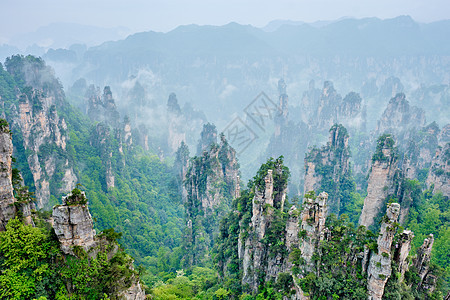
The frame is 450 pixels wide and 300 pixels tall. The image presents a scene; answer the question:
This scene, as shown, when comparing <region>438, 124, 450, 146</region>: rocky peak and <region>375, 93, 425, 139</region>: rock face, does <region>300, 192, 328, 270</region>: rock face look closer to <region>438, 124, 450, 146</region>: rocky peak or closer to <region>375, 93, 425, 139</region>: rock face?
<region>438, 124, 450, 146</region>: rocky peak

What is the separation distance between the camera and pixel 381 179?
38.8m

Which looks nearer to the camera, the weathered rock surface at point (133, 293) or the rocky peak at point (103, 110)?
the weathered rock surface at point (133, 293)

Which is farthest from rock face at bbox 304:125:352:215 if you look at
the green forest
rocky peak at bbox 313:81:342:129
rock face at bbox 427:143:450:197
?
rocky peak at bbox 313:81:342:129

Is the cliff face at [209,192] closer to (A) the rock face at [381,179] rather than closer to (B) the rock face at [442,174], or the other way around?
(A) the rock face at [381,179]

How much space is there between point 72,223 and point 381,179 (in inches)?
1483

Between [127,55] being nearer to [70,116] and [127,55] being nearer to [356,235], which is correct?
[70,116]

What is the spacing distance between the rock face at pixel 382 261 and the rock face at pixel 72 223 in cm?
1552

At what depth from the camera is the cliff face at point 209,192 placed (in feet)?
148

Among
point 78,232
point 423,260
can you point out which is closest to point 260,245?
point 423,260

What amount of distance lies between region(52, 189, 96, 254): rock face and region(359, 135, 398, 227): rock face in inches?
1400

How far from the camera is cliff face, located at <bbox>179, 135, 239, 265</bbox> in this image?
4506 cm

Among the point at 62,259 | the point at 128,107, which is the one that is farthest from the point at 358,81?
the point at 62,259

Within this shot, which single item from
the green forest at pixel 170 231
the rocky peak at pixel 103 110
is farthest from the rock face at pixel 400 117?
the rocky peak at pixel 103 110

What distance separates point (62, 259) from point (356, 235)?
54.4ft
